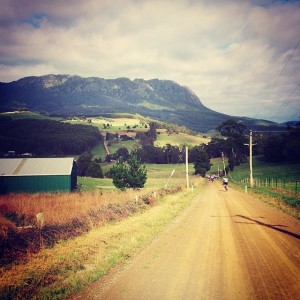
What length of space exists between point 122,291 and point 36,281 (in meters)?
2.79

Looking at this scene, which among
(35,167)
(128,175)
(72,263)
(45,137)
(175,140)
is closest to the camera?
(72,263)

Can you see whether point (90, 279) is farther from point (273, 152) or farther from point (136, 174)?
point (273, 152)

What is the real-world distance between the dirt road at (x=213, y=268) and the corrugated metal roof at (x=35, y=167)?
3654 cm

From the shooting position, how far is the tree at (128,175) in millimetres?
45375

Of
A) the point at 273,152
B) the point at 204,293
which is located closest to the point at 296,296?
the point at 204,293

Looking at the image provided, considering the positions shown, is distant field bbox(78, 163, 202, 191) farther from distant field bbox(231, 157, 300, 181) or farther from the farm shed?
distant field bbox(231, 157, 300, 181)

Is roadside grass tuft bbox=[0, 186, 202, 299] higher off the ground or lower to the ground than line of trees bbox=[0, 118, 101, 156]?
lower

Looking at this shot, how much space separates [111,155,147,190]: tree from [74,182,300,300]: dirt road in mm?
32068

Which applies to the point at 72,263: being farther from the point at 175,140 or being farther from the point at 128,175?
the point at 175,140

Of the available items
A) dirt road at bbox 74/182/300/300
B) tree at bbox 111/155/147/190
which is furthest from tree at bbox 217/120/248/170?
dirt road at bbox 74/182/300/300

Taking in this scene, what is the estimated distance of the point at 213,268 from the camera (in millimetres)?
8266

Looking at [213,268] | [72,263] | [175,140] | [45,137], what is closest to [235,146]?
[175,140]

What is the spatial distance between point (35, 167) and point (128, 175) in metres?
17.1

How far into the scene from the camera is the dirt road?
263 inches
